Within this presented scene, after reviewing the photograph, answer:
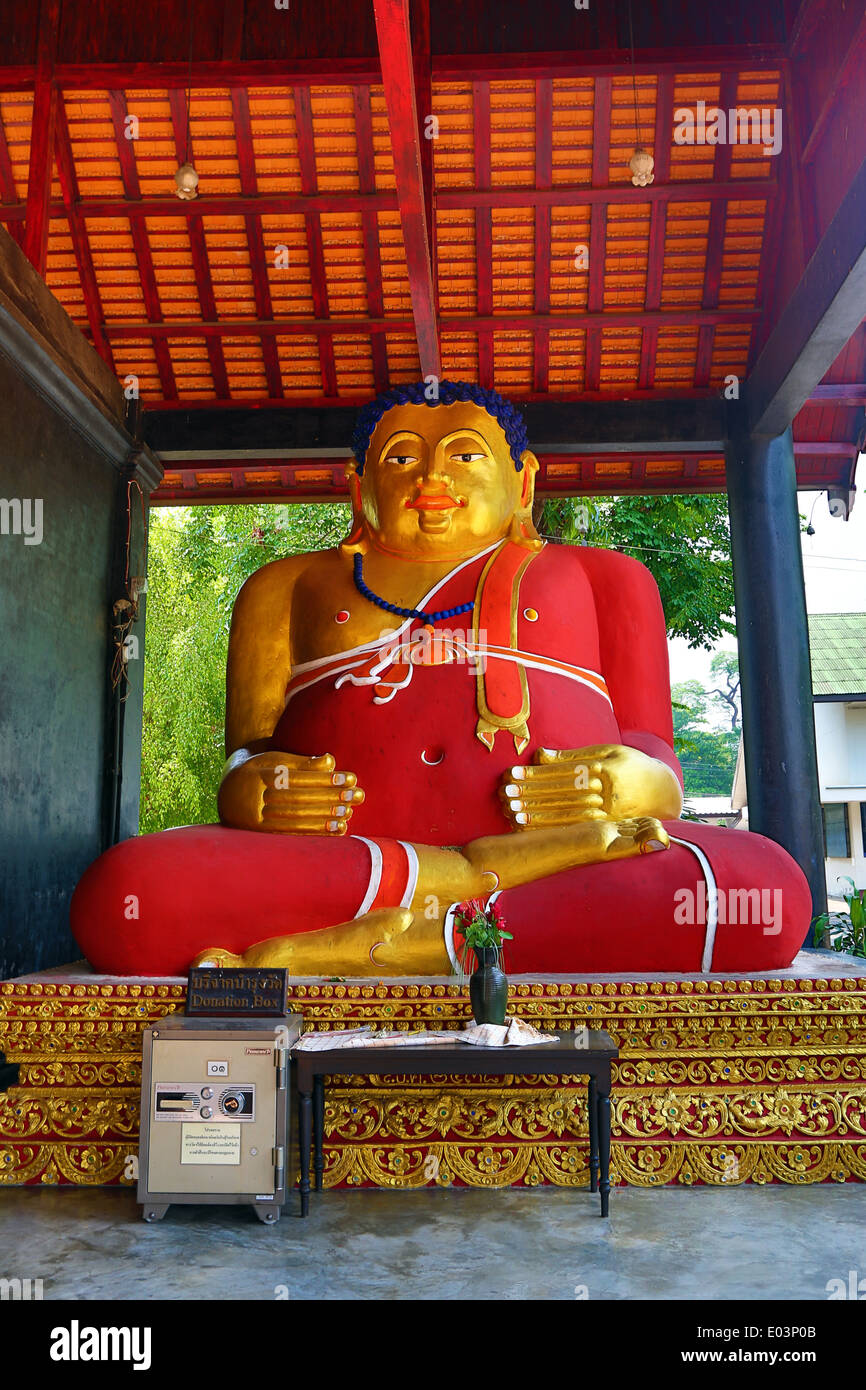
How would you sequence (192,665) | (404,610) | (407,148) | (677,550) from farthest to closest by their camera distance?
1. (192,665)
2. (677,550)
3. (404,610)
4. (407,148)

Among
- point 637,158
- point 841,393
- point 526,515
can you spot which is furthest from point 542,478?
point 637,158

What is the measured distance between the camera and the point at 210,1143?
10.2 ft

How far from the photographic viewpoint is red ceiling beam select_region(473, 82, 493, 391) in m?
5.34

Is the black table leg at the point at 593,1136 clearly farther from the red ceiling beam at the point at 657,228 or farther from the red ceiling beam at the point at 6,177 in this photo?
the red ceiling beam at the point at 6,177

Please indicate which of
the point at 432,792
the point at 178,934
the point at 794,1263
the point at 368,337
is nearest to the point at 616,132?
the point at 368,337

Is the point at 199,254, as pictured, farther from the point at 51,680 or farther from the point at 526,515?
the point at 51,680

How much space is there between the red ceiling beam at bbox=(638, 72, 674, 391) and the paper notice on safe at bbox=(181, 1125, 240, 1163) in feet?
14.9

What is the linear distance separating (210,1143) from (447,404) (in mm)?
3356

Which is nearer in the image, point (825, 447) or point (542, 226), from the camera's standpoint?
point (542, 226)

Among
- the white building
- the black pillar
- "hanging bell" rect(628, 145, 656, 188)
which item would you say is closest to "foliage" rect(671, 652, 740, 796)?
the white building

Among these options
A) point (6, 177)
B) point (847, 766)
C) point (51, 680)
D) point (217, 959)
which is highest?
point (6, 177)

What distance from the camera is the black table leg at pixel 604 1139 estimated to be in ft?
10.1

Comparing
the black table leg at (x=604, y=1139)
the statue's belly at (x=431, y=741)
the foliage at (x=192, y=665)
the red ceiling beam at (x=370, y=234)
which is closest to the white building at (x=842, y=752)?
the foliage at (x=192, y=665)

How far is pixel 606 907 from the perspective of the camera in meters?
3.93
